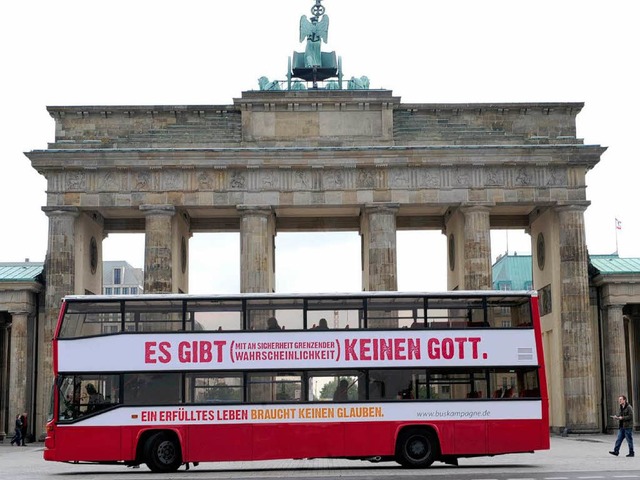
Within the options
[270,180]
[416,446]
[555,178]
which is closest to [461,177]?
[555,178]

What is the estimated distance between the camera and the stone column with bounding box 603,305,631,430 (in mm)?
51156

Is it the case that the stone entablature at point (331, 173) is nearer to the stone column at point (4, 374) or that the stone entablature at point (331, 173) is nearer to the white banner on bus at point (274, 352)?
the stone column at point (4, 374)

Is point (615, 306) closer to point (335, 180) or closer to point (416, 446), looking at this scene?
point (335, 180)

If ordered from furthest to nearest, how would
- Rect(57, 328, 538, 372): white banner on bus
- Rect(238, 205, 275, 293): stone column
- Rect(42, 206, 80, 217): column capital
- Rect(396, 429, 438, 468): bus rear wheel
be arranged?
Rect(238, 205, 275, 293): stone column < Rect(42, 206, 80, 217): column capital < Rect(396, 429, 438, 468): bus rear wheel < Rect(57, 328, 538, 372): white banner on bus

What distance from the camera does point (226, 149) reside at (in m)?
50.6

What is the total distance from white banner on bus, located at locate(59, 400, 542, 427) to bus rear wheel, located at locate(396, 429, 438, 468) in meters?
0.47

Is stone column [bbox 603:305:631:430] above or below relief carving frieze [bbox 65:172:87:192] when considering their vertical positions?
below

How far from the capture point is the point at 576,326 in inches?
1981

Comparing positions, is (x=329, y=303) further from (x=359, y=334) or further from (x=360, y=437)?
(x=360, y=437)

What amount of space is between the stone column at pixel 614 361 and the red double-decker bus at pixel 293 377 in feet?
81.1

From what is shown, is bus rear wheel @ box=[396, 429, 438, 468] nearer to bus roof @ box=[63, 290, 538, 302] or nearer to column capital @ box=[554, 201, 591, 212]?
bus roof @ box=[63, 290, 538, 302]

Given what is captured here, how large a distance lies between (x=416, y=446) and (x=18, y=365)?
27461mm

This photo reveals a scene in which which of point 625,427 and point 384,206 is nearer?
point 625,427

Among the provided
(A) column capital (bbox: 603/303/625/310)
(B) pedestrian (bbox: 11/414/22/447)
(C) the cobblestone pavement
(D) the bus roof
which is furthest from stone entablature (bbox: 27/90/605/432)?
(D) the bus roof
